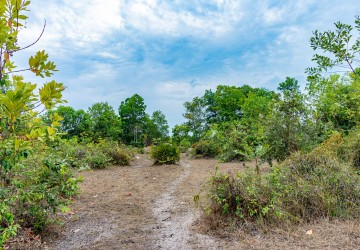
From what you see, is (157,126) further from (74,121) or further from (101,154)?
(101,154)

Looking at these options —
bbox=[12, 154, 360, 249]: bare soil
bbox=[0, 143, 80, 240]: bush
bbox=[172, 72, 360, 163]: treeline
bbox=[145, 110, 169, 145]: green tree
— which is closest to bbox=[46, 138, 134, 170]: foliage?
bbox=[172, 72, 360, 163]: treeline

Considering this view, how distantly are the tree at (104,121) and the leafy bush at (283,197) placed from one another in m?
31.5

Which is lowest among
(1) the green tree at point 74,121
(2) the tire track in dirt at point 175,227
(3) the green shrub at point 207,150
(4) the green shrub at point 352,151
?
(2) the tire track in dirt at point 175,227

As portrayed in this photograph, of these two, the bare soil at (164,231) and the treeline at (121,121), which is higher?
the treeline at (121,121)

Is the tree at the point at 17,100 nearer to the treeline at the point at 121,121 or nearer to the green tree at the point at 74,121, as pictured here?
the treeline at the point at 121,121

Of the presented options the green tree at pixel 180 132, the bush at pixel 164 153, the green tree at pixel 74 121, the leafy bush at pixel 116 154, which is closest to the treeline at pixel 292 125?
the bush at pixel 164 153

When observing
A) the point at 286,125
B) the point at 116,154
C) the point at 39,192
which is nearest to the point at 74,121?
the point at 116,154

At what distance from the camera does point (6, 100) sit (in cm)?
175

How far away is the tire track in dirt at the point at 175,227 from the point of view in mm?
3869

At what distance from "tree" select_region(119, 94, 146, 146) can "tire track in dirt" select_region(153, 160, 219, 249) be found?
33.2 meters

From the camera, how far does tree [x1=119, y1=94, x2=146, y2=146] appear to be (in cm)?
3944

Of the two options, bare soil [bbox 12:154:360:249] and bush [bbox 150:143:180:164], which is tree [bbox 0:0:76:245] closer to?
bare soil [bbox 12:154:360:249]

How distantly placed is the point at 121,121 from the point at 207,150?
24235mm

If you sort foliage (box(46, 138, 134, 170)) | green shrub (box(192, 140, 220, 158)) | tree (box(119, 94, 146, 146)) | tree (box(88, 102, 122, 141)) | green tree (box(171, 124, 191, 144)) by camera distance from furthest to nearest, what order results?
tree (box(119, 94, 146, 146))
tree (box(88, 102, 122, 141))
green tree (box(171, 124, 191, 144))
green shrub (box(192, 140, 220, 158))
foliage (box(46, 138, 134, 170))
